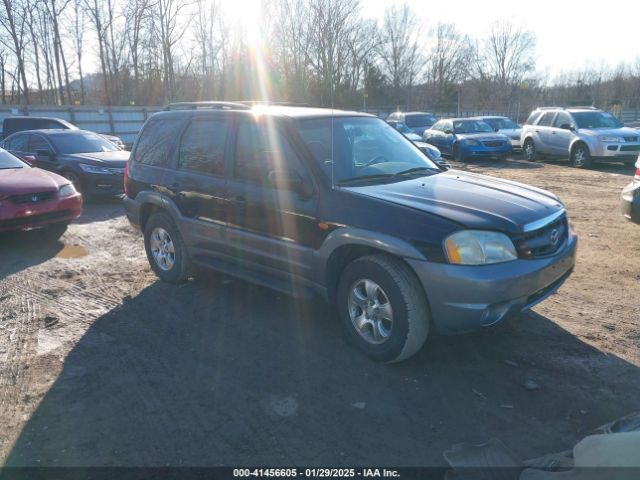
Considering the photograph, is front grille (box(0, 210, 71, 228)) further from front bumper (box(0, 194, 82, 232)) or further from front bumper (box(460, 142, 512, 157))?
front bumper (box(460, 142, 512, 157))

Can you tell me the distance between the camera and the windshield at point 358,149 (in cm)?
438

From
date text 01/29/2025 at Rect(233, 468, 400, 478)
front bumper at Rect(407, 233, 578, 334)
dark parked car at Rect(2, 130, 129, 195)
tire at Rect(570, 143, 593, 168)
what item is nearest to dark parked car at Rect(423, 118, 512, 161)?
tire at Rect(570, 143, 593, 168)

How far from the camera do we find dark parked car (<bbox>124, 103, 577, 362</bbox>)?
140 inches

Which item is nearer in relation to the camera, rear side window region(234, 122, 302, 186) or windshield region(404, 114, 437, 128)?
rear side window region(234, 122, 302, 186)

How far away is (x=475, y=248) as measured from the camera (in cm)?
353

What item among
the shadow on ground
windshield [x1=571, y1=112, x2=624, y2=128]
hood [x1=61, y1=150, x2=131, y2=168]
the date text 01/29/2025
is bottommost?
the date text 01/29/2025

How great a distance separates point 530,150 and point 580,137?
7.94 feet

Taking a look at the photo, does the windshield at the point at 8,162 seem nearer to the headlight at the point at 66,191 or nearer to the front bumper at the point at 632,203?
the headlight at the point at 66,191

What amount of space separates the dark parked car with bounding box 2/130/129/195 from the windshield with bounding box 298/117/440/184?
25.1ft

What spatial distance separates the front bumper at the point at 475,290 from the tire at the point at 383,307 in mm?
110

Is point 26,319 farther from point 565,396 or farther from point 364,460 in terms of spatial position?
point 565,396

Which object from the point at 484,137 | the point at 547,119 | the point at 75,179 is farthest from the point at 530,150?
the point at 75,179

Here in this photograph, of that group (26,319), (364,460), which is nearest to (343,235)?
(364,460)

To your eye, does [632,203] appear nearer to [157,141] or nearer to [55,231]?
[157,141]
